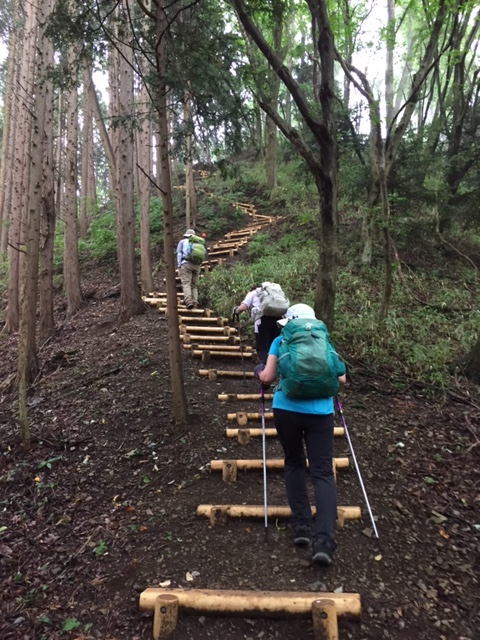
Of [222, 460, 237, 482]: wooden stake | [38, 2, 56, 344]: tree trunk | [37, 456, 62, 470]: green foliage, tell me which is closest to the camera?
[222, 460, 237, 482]: wooden stake

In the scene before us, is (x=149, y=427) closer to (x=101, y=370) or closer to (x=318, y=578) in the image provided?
(x=101, y=370)

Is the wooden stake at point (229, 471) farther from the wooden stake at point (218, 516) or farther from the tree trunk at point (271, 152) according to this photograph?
the tree trunk at point (271, 152)

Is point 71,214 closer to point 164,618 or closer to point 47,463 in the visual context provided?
point 47,463

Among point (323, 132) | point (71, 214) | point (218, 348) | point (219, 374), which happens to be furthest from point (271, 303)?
point (71, 214)

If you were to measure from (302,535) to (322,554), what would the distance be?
1.03ft

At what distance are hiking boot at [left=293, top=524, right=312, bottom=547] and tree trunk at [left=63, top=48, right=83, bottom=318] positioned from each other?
9.99 metres

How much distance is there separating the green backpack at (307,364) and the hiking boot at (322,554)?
1.07 m

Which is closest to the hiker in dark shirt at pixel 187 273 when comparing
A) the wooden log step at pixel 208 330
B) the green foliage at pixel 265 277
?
the green foliage at pixel 265 277

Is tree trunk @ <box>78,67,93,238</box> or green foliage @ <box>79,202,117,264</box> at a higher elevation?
tree trunk @ <box>78,67,93,238</box>

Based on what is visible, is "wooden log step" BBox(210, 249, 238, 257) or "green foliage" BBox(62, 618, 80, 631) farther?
"wooden log step" BBox(210, 249, 238, 257)

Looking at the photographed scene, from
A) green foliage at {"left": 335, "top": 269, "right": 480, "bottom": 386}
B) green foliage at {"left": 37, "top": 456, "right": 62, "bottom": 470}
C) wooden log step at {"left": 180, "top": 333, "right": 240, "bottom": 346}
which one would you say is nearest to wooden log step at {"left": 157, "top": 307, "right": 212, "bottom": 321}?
wooden log step at {"left": 180, "top": 333, "right": 240, "bottom": 346}

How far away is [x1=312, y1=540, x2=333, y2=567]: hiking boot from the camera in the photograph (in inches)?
120

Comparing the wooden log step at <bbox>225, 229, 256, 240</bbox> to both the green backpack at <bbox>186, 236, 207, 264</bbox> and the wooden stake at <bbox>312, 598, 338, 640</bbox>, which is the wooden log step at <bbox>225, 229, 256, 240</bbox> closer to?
the green backpack at <bbox>186, 236, 207, 264</bbox>

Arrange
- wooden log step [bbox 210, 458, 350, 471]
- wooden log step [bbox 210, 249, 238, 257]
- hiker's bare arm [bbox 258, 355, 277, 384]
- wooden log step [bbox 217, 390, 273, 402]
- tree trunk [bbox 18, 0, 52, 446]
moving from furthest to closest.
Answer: wooden log step [bbox 210, 249, 238, 257] → wooden log step [bbox 217, 390, 273, 402] → tree trunk [bbox 18, 0, 52, 446] → wooden log step [bbox 210, 458, 350, 471] → hiker's bare arm [bbox 258, 355, 277, 384]
